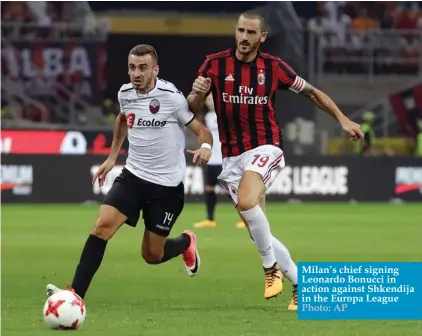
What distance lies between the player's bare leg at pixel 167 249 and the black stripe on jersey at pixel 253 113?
3.64ft

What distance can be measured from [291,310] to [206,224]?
9526 millimetres

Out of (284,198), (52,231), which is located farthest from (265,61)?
(284,198)

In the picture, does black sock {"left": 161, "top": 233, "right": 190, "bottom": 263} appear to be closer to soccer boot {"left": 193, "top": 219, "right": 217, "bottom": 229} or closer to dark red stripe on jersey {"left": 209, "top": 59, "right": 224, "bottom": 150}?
dark red stripe on jersey {"left": 209, "top": 59, "right": 224, "bottom": 150}

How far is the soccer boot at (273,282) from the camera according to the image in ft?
29.3

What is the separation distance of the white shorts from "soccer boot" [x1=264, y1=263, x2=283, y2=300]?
0.60m

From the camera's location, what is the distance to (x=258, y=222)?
8.93 m

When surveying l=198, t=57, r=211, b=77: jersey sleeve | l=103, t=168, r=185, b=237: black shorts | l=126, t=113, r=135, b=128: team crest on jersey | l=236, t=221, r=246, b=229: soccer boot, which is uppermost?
l=198, t=57, r=211, b=77: jersey sleeve

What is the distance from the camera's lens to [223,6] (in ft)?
94.0

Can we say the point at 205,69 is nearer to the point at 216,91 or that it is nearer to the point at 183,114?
the point at 216,91

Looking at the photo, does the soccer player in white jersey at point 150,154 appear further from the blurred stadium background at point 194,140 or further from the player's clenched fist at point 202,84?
the blurred stadium background at point 194,140
